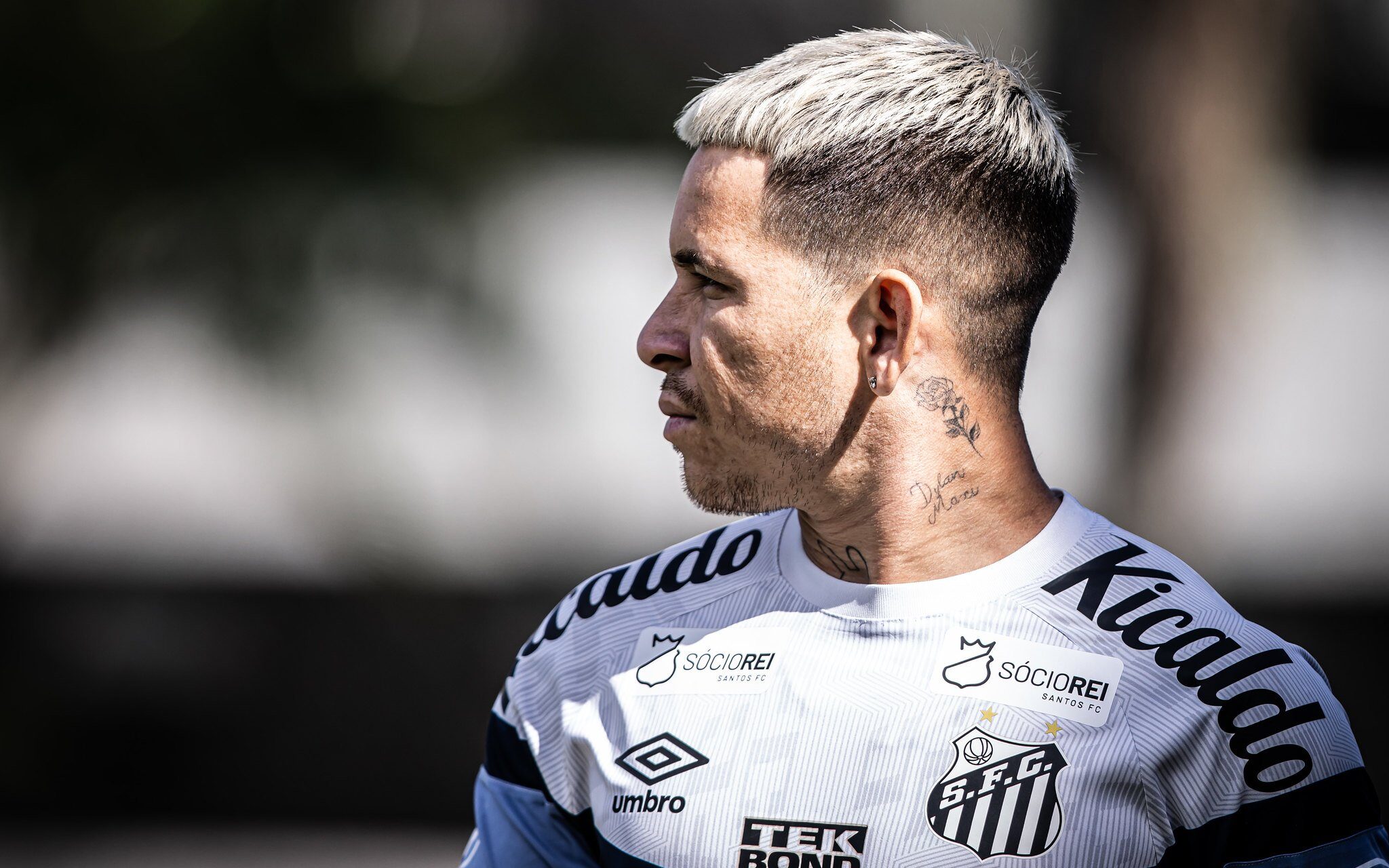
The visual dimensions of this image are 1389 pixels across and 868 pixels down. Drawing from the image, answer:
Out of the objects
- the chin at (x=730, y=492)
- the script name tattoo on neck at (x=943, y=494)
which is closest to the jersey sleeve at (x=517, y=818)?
the chin at (x=730, y=492)

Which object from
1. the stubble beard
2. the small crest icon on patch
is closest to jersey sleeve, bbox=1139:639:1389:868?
the small crest icon on patch

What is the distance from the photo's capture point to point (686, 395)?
6.56ft

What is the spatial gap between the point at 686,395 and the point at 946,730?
2.12ft

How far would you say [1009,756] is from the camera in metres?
Result: 1.76

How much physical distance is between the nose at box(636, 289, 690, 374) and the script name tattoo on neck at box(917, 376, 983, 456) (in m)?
0.38

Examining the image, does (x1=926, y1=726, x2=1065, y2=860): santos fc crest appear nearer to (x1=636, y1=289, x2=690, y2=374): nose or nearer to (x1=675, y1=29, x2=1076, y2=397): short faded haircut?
(x1=675, y1=29, x2=1076, y2=397): short faded haircut

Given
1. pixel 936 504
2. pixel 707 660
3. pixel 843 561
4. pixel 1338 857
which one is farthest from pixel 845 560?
pixel 1338 857

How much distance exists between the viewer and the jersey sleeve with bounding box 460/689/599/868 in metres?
2.06

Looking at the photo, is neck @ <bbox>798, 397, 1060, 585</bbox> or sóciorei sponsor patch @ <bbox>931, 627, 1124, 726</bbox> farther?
neck @ <bbox>798, 397, 1060, 585</bbox>

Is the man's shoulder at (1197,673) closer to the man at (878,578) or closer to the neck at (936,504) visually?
the man at (878,578)

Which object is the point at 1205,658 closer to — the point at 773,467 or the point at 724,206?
the point at 773,467

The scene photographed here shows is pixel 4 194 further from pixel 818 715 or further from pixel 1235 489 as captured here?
pixel 1235 489

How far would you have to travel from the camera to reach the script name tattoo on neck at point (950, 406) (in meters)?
1.94

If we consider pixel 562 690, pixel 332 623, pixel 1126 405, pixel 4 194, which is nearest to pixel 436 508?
pixel 332 623
